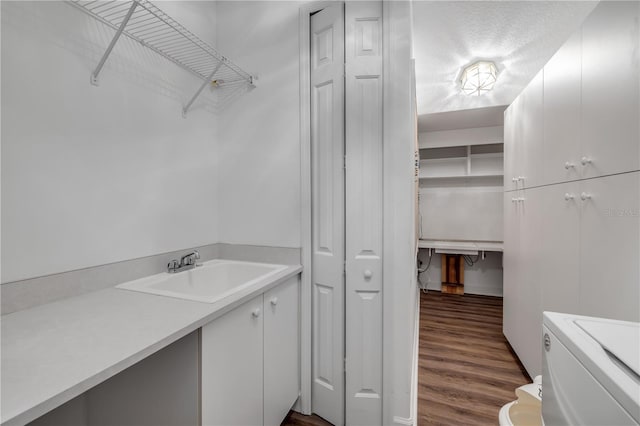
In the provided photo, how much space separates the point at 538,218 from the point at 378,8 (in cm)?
165

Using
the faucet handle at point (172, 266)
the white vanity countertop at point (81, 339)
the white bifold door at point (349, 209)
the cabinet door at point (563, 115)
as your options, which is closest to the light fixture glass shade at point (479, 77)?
the cabinet door at point (563, 115)

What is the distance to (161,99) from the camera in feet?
4.99

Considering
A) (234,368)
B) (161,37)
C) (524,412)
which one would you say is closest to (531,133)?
(524,412)

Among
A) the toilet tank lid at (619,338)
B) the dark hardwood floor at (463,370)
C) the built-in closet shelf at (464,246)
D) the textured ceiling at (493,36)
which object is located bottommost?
the dark hardwood floor at (463,370)

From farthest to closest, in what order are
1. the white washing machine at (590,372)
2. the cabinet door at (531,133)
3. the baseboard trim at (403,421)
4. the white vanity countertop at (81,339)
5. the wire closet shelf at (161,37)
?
1. the cabinet door at (531,133)
2. the baseboard trim at (403,421)
3. the wire closet shelf at (161,37)
4. the white vanity countertop at (81,339)
5. the white washing machine at (590,372)

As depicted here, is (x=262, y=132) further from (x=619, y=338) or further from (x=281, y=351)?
(x=619, y=338)

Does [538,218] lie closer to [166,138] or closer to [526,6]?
[526,6]

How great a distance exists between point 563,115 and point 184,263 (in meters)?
2.27

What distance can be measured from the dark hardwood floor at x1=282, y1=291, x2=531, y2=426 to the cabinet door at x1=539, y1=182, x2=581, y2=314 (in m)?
0.67

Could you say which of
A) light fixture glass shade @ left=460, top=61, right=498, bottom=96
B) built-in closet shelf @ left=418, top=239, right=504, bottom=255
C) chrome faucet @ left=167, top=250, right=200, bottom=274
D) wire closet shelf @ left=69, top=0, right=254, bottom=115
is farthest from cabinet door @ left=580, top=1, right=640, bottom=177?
built-in closet shelf @ left=418, top=239, right=504, bottom=255

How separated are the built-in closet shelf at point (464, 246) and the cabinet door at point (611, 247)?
2295 millimetres

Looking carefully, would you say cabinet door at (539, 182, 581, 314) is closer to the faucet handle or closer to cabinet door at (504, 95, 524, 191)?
cabinet door at (504, 95, 524, 191)

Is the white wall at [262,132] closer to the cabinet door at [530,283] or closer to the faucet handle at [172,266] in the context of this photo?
the faucet handle at [172,266]

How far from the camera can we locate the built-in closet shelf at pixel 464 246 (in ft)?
11.5
